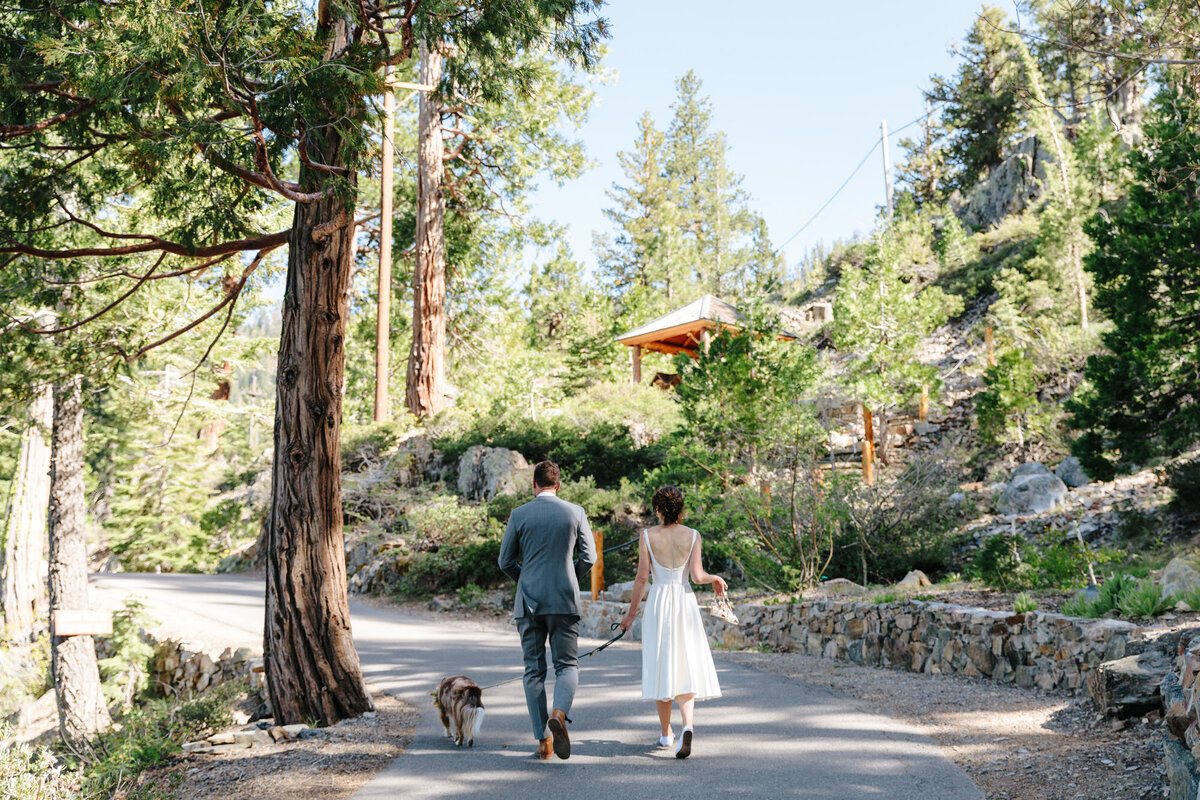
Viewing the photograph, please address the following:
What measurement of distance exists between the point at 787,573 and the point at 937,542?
7.85 ft

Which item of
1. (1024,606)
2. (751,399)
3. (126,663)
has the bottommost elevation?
(126,663)

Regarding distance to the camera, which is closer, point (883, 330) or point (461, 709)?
point (461, 709)

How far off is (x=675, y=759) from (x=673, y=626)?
737mm

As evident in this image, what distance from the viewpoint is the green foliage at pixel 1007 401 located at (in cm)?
1752

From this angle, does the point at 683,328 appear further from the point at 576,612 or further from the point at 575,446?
the point at 576,612

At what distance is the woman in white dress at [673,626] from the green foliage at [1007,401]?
48.0 feet

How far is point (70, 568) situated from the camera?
10297mm

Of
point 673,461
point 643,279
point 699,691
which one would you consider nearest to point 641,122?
point 643,279

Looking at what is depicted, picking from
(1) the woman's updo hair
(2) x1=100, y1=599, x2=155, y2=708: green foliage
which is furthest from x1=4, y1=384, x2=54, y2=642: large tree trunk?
(1) the woman's updo hair

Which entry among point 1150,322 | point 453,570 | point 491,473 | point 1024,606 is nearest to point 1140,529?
point 1150,322

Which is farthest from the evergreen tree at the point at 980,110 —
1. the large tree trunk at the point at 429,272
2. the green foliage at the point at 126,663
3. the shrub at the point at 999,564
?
the green foliage at the point at 126,663

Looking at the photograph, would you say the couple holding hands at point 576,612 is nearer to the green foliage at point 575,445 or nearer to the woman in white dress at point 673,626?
the woman in white dress at point 673,626

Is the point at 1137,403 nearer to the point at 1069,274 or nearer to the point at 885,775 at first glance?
the point at 885,775

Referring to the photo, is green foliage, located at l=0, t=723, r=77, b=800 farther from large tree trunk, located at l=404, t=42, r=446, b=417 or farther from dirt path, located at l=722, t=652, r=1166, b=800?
large tree trunk, located at l=404, t=42, r=446, b=417
